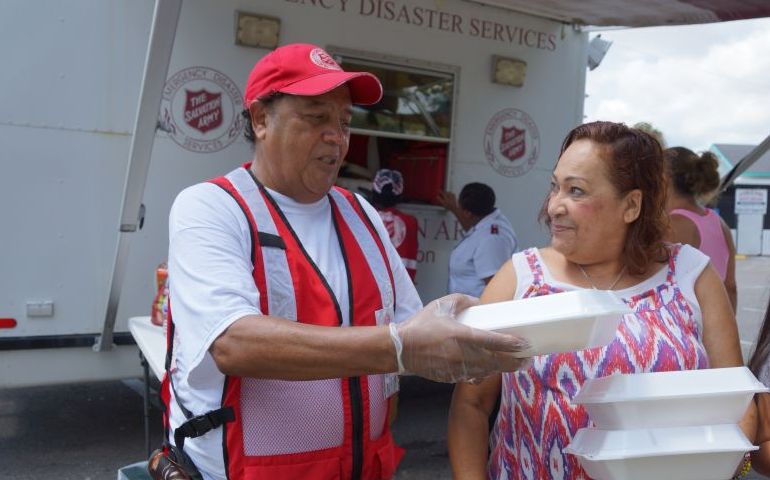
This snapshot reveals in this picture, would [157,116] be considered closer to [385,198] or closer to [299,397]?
[385,198]

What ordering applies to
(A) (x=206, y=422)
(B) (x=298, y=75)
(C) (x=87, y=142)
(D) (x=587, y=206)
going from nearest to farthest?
1. (A) (x=206, y=422)
2. (B) (x=298, y=75)
3. (D) (x=587, y=206)
4. (C) (x=87, y=142)

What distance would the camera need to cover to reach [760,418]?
6.29ft

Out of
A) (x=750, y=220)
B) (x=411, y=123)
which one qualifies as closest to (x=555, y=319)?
(x=411, y=123)

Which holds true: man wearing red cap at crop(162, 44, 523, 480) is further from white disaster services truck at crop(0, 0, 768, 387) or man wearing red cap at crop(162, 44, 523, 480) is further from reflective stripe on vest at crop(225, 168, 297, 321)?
white disaster services truck at crop(0, 0, 768, 387)

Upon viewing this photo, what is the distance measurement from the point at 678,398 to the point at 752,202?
27689 millimetres

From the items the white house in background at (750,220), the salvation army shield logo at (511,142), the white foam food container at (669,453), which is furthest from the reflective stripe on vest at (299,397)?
the white house in background at (750,220)

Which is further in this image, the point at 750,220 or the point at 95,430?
the point at 750,220

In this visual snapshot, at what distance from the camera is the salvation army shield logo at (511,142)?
5773 mm

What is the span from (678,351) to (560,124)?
177 inches

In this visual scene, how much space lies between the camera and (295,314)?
5.19 ft

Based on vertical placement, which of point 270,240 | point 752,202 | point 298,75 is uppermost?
point 298,75

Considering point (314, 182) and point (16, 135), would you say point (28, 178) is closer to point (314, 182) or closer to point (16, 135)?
point (16, 135)

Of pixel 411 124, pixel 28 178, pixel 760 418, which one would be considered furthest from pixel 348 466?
pixel 411 124

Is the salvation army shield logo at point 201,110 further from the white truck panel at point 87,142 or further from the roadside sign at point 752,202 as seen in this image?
the roadside sign at point 752,202
